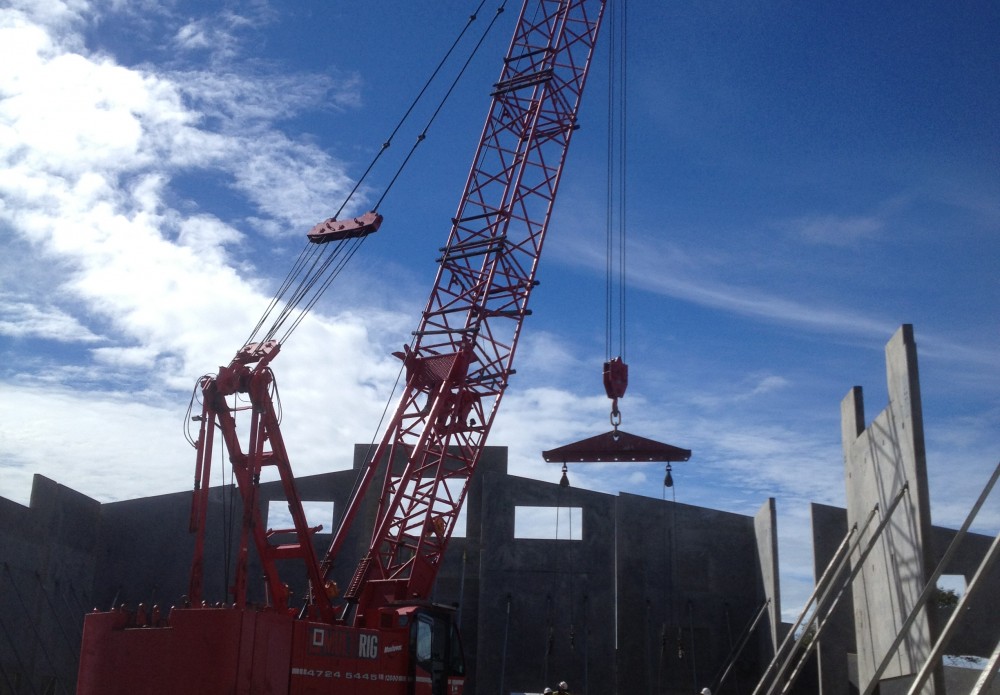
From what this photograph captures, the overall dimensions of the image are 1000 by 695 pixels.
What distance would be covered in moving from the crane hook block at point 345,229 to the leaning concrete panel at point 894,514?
33.1 ft

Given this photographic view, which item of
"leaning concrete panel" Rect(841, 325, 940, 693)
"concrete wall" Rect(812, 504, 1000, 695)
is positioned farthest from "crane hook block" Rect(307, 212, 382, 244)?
"concrete wall" Rect(812, 504, 1000, 695)

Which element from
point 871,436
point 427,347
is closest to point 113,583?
point 427,347

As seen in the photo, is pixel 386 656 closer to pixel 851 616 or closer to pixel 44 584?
pixel 851 616

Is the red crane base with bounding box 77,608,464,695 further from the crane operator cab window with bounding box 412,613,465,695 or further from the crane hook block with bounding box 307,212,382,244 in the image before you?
the crane hook block with bounding box 307,212,382,244

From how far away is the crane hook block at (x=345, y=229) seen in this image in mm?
20023

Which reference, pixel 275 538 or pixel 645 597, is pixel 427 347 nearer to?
pixel 275 538

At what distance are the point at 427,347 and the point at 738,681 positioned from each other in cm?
1636

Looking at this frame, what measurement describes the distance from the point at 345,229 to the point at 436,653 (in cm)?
876

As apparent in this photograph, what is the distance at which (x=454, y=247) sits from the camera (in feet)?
77.6

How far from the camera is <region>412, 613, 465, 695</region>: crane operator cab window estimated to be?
16062 millimetres

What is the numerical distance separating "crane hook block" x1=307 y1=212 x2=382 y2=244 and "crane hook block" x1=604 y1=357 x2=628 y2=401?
6.20 meters

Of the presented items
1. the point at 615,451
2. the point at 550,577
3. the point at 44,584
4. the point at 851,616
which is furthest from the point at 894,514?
the point at 44,584

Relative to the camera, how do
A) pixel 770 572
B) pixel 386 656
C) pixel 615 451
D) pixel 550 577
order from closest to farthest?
pixel 386 656
pixel 615 451
pixel 770 572
pixel 550 577

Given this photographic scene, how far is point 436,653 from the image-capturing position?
16438 mm
